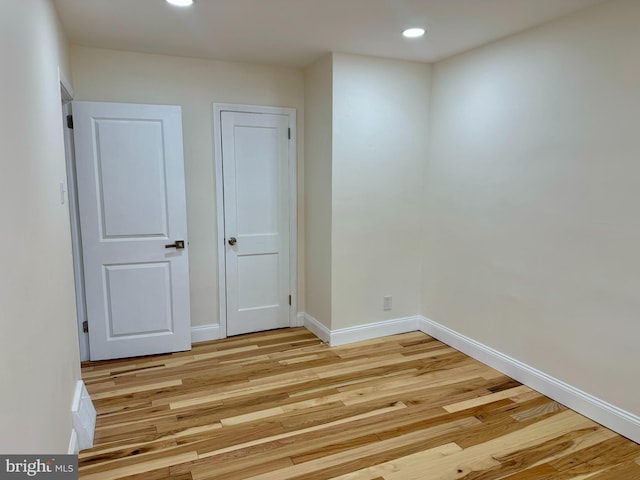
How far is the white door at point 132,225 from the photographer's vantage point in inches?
130

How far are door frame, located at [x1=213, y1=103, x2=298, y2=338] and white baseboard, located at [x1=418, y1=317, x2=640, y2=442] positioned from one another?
1432 millimetres

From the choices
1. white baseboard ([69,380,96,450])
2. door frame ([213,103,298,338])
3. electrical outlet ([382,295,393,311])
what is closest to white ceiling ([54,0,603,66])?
door frame ([213,103,298,338])

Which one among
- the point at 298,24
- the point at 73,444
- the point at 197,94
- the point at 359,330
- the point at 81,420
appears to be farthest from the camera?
the point at 359,330

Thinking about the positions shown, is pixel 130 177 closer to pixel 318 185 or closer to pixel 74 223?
pixel 74 223

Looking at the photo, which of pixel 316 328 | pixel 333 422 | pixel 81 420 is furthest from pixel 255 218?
pixel 81 420

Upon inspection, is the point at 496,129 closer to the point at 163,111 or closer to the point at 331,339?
the point at 331,339

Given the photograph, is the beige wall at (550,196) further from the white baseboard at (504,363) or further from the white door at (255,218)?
the white door at (255,218)

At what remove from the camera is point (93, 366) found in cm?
340

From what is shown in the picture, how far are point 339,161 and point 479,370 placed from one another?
2.02 metres

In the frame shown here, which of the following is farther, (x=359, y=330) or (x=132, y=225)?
(x=359, y=330)

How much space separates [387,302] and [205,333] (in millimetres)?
1714

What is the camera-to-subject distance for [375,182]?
3.78 meters

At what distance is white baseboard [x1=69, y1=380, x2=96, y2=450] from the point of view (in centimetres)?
226

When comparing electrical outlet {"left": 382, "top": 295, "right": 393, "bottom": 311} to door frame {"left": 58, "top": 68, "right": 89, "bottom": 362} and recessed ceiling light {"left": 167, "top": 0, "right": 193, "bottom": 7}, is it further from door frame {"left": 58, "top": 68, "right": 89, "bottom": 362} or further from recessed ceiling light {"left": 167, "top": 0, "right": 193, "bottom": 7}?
recessed ceiling light {"left": 167, "top": 0, "right": 193, "bottom": 7}
